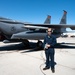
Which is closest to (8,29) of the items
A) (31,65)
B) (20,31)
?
(20,31)

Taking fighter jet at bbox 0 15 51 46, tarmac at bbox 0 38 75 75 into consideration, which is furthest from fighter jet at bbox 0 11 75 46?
tarmac at bbox 0 38 75 75

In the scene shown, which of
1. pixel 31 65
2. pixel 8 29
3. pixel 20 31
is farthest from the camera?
pixel 20 31

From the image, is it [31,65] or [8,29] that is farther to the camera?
[8,29]

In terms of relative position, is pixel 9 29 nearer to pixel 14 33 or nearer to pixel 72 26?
pixel 14 33

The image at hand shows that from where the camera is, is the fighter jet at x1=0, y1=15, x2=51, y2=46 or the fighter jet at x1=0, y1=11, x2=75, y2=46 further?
the fighter jet at x1=0, y1=15, x2=51, y2=46

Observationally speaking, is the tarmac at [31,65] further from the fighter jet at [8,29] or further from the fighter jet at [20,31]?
the fighter jet at [8,29]

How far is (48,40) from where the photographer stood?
5434mm

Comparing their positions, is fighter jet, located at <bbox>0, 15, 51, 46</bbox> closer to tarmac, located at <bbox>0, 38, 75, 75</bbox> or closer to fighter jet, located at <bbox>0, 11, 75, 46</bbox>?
fighter jet, located at <bbox>0, 11, 75, 46</bbox>

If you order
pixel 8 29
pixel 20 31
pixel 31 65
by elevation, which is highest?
pixel 8 29

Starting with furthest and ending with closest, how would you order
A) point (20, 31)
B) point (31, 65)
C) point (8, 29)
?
point (20, 31) < point (8, 29) < point (31, 65)

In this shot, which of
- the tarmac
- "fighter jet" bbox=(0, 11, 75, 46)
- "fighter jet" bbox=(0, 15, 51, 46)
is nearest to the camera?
the tarmac

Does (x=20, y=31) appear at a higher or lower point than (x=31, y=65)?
higher

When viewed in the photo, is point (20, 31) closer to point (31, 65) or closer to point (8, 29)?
point (8, 29)

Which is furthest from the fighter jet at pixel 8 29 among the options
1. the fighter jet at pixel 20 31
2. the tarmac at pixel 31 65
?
the tarmac at pixel 31 65
